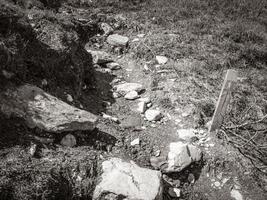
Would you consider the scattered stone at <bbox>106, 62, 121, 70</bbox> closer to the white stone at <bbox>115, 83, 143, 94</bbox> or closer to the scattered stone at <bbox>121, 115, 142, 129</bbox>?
the white stone at <bbox>115, 83, 143, 94</bbox>

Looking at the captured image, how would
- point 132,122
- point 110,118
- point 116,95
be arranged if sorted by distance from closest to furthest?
1. point 110,118
2. point 132,122
3. point 116,95

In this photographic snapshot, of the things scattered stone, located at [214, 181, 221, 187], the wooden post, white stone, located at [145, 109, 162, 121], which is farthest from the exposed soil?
the wooden post

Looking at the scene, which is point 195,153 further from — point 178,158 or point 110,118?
point 110,118

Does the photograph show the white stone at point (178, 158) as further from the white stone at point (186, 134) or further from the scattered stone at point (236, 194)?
the scattered stone at point (236, 194)

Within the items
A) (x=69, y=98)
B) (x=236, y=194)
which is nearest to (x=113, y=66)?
(x=69, y=98)

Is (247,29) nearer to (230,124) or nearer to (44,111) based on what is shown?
(230,124)

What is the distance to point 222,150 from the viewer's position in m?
4.70

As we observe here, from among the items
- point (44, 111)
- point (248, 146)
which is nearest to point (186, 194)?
point (248, 146)

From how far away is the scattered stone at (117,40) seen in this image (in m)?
7.74

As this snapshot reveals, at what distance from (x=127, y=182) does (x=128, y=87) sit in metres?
3.00

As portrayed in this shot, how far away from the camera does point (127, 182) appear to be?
352 cm

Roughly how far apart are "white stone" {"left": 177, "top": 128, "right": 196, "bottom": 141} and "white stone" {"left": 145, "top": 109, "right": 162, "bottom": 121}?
0.53m

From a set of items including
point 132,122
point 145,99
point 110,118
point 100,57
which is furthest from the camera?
point 100,57

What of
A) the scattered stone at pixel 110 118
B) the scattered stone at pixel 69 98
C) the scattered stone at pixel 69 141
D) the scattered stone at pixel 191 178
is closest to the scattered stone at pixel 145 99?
the scattered stone at pixel 110 118
